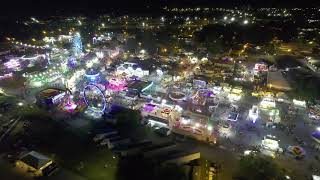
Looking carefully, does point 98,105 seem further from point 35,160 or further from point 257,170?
point 257,170

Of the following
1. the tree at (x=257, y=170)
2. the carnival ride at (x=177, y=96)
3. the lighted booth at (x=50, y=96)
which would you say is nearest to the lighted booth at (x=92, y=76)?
the lighted booth at (x=50, y=96)

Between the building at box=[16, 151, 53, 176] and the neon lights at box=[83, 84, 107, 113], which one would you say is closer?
the building at box=[16, 151, 53, 176]

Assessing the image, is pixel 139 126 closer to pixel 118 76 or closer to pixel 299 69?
pixel 118 76

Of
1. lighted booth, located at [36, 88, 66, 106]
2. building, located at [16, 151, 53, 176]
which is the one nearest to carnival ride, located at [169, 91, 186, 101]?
lighted booth, located at [36, 88, 66, 106]

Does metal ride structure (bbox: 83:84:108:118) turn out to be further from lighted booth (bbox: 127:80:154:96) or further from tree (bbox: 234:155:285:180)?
tree (bbox: 234:155:285:180)

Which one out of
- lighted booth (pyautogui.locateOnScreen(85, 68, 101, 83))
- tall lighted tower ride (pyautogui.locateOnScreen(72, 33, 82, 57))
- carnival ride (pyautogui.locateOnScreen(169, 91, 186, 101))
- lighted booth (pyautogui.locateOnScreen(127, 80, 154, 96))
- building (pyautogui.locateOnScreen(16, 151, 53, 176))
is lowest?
building (pyautogui.locateOnScreen(16, 151, 53, 176))

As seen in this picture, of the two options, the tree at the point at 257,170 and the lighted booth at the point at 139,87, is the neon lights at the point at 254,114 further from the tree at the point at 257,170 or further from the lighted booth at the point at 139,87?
the lighted booth at the point at 139,87
